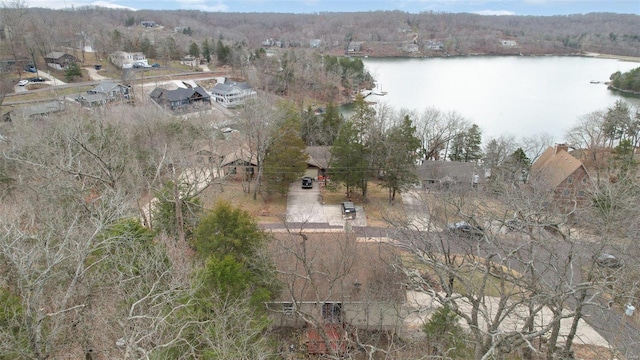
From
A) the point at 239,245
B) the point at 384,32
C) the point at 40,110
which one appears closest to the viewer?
the point at 239,245

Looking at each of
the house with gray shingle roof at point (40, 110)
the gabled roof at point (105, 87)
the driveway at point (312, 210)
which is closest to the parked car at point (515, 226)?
the driveway at point (312, 210)

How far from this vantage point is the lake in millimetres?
33531

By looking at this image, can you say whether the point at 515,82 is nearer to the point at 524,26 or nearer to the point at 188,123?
the point at 188,123

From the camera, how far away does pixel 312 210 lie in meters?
16.2

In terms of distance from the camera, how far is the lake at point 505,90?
3353cm

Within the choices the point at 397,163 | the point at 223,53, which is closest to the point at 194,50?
the point at 223,53

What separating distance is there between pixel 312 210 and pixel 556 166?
1085cm

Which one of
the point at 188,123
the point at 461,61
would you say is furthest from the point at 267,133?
the point at 461,61

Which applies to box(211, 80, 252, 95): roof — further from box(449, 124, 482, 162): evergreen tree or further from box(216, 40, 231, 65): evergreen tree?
box(449, 124, 482, 162): evergreen tree

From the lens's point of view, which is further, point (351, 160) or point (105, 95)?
point (105, 95)

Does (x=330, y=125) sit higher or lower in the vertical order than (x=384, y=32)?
lower

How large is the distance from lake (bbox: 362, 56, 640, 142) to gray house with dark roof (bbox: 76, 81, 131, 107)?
21.9 meters

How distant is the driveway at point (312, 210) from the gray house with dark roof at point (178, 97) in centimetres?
1786

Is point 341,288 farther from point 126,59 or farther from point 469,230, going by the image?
point 126,59
